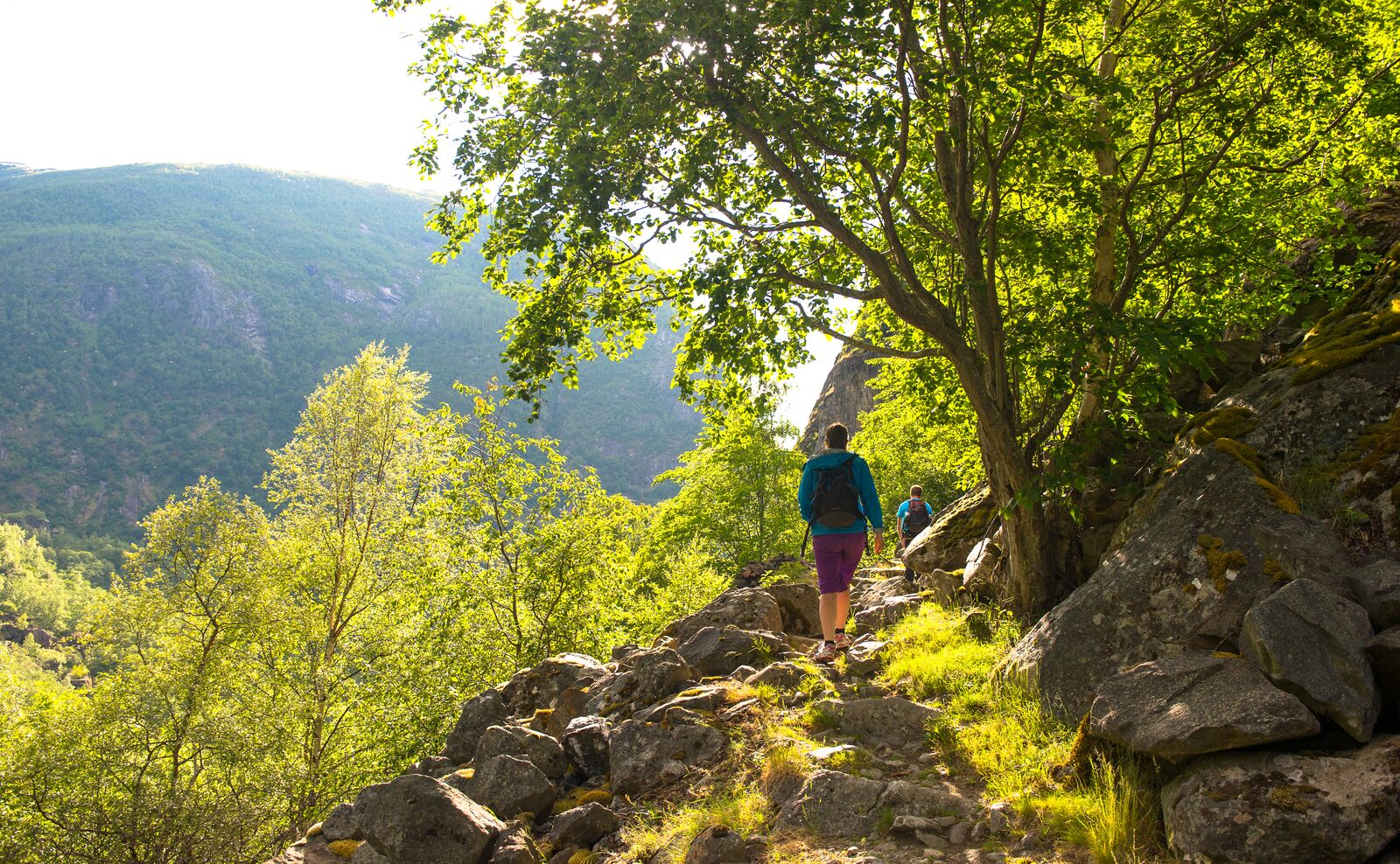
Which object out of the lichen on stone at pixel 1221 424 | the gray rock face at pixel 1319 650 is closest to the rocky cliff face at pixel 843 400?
the lichen on stone at pixel 1221 424

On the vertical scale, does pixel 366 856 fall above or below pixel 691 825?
below

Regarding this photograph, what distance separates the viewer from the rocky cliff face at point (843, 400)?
66500 mm

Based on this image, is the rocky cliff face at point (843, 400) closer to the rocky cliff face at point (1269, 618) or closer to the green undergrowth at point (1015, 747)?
the green undergrowth at point (1015, 747)

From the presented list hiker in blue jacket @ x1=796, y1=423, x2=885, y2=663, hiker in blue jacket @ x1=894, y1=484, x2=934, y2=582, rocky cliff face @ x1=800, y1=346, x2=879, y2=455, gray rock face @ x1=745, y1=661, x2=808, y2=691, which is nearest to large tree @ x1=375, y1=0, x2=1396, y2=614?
hiker in blue jacket @ x1=796, y1=423, x2=885, y2=663

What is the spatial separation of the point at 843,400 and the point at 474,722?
60.7m

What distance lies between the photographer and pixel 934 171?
37.1ft

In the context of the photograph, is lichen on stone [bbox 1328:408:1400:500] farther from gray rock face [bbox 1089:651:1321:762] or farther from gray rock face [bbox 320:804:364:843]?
gray rock face [bbox 320:804:364:843]

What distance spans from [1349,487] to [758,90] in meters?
6.38

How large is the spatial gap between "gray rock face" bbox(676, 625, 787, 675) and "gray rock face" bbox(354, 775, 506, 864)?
10.9 ft

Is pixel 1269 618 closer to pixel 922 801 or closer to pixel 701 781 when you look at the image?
pixel 922 801

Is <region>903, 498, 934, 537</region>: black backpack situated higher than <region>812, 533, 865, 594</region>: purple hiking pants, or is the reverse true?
<region>812, 533, 865, 594</region>: purple hiking pants

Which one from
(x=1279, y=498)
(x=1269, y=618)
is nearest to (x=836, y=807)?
(x=1269, y=618)

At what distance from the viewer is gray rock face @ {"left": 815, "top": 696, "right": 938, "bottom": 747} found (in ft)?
22.9

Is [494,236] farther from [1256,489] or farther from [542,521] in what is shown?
[542,521]
